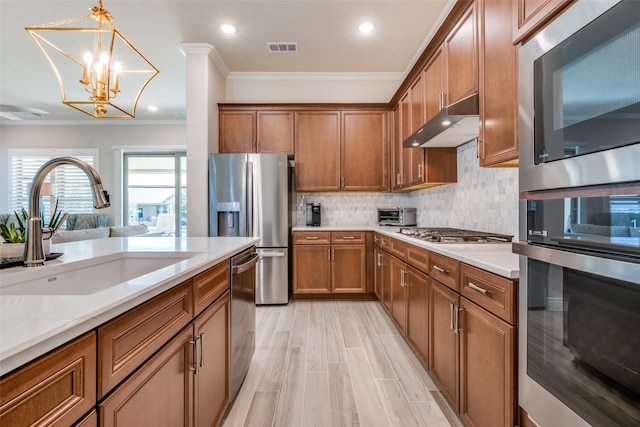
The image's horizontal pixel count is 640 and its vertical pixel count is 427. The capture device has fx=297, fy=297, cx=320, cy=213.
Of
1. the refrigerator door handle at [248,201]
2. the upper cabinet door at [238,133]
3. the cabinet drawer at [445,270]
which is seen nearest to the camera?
the cabinet drawer at [445,270]

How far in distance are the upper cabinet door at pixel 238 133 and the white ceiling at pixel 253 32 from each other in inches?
25.0

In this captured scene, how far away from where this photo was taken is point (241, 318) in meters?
1.81

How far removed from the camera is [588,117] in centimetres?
81

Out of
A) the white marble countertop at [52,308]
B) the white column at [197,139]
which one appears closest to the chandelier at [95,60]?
the white column at [197,139]

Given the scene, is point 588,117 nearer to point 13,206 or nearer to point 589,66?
point 589,66

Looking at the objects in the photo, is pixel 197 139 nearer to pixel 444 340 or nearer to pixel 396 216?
pixel 396 216

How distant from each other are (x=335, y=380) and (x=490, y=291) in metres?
1.22

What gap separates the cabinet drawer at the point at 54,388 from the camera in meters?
0.44

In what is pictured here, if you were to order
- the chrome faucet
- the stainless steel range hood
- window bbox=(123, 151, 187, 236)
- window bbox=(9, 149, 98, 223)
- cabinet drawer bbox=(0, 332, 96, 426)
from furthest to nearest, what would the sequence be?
window bbox=(123, 151, 187, 236) < window bbox=(9, 149, 98, 223) < the stainless steel range hood < the chrome faucet < cabinet drawer bbox=(0, 332, 96, 426)

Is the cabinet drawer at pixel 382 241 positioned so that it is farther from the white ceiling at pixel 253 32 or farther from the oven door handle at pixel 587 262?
the white ceiling at pixel 253 32

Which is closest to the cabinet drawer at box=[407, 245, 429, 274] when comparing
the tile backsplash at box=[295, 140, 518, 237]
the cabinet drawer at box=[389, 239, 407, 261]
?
the cabinet drawer at box=[389, 239, 407, 261]

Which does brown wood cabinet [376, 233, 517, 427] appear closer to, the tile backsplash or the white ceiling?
the tile backsplash

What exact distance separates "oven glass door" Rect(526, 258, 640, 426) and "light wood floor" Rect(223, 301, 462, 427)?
890mm

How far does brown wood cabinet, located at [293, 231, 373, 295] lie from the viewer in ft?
11.7
